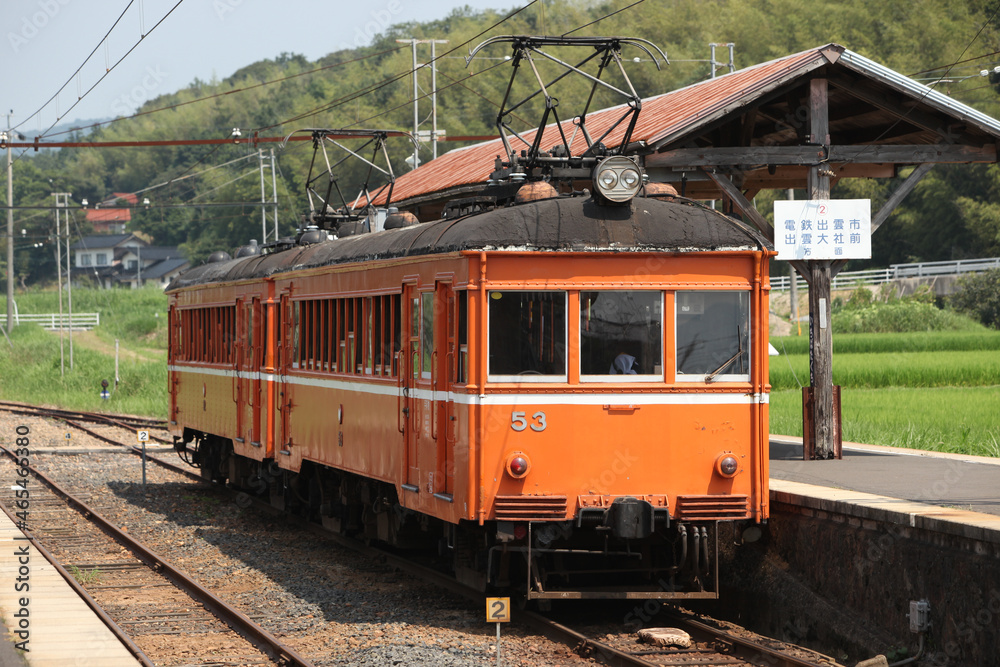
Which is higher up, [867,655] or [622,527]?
[622,527]

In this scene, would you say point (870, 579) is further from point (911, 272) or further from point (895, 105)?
point (911, 272)

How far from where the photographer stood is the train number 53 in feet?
29.5

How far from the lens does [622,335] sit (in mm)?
9172

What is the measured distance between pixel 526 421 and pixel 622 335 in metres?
0.94

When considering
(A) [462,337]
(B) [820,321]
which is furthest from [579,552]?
(B) [820,321]

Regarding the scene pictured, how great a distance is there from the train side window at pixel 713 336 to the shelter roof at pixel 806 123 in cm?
378

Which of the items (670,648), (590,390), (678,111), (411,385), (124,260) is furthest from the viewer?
(124,260)

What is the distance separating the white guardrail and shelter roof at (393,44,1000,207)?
3548 centimetres

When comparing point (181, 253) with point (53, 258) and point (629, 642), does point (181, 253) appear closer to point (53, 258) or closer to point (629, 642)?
point (53, 258)

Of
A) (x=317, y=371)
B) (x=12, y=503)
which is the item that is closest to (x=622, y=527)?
(x=317, y=371)

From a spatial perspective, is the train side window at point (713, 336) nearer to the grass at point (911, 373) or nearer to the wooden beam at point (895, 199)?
the wooden beam at point (895, 199)

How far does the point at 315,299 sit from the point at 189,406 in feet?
22.7

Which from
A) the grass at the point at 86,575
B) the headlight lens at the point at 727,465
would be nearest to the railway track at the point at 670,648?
the headlight lens at the point at 727,465

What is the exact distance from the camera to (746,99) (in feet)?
44.7
